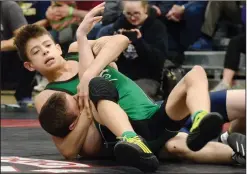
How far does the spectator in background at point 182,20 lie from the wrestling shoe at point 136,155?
14.5 feet

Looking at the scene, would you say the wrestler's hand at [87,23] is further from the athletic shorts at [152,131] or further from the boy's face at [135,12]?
the boy's face at [135,12]

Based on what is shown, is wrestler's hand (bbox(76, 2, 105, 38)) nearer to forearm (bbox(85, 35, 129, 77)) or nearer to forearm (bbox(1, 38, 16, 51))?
forearm (bbox(85, 35, 129, 77))

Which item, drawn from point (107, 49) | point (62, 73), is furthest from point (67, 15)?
point (107, 49)

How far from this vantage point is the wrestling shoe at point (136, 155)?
3.23m

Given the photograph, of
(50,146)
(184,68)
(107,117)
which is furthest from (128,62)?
(107,117)

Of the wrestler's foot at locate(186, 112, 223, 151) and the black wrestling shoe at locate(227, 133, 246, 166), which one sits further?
the black wrestling shoe at locate(227, 133, 246, 166)

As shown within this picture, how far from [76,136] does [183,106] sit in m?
0.60

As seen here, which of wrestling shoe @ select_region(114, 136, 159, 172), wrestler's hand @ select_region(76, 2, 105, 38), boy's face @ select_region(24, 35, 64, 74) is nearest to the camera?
wrestling shoe @ select_region(114, 136, 159, 172)

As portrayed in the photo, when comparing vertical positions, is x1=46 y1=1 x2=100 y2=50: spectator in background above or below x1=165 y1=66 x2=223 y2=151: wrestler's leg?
below

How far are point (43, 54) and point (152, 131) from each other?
71 centimetres

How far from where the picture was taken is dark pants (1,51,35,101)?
7910 millimetres

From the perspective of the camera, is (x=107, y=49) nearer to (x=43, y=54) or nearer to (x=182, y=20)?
(x=43, y=54)

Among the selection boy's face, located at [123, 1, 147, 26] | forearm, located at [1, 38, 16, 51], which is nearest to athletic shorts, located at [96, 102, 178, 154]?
boy's face, located at [123, 1, 147, 26]

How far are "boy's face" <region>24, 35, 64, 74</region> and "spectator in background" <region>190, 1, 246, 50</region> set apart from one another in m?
4.08
